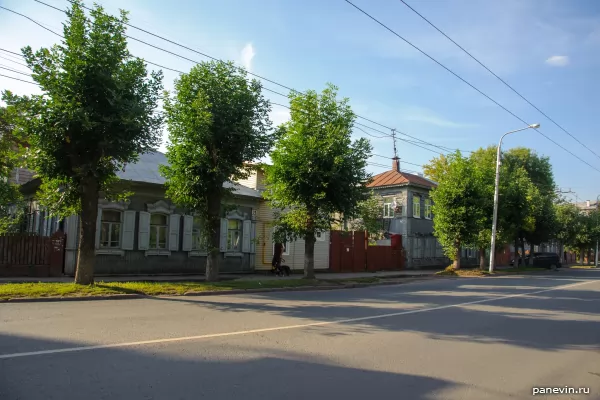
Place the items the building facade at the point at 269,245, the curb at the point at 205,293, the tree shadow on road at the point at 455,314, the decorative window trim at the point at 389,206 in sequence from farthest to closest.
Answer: the decorative window trim at the point at 389,206 < the building facade at the point at 269,245 < the curb at the point at 205,293 < the tree shadow on road at the point at 455,314

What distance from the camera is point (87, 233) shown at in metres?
13.7

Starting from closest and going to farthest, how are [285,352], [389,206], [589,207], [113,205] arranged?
[285,352] < [113,205] < [389,206] < [589,207]

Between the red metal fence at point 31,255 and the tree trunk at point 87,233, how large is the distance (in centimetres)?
457

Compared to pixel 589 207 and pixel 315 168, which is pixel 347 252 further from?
pixel 589 207

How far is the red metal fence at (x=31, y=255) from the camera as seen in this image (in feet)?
54.6

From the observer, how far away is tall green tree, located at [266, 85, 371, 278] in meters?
18.5

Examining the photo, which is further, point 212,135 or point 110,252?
point 110,252

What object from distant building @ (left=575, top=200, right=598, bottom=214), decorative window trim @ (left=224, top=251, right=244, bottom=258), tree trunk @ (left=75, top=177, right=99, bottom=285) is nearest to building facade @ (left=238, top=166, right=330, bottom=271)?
decorative window trim @ (left=224, top=251, right=244, bottom=258)

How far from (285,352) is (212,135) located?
10.2 meters

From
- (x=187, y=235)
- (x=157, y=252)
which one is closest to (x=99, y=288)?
(x=157, y=252)

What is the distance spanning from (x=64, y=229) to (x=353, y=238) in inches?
688

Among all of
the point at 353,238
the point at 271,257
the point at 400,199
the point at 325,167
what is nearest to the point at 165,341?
the point at 325,167

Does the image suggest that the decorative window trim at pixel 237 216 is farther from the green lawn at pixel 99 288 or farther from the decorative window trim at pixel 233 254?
the green lawn at pixel 99 288

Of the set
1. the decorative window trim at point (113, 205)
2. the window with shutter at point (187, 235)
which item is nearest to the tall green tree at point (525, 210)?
the window with shutter at point (187, 235)
